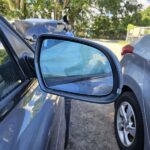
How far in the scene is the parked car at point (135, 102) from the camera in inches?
132

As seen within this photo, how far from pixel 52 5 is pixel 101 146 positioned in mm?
16730

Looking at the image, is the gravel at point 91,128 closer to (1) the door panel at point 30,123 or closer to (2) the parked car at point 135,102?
(2) the parked car at point 135,102

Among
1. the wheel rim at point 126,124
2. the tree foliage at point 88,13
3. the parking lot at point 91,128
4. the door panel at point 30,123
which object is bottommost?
the tree foliage at point 88,13

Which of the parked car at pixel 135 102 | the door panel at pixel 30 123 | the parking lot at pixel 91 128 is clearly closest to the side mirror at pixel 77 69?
the door panel at pixel 30 123

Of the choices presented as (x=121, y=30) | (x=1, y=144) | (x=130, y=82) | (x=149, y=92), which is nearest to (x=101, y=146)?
(x=130, y=82)

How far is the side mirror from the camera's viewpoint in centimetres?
162

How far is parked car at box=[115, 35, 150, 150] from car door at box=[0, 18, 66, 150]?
131 cm

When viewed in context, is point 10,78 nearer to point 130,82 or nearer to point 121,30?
point 130,82

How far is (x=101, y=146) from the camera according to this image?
4.22m

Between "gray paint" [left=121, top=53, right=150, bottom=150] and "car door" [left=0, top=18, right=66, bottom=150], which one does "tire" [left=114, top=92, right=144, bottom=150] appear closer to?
"gray paint" [left=121, top=53, right=150, bottom=150]

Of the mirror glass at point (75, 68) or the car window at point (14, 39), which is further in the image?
the car window at point (14, 39)

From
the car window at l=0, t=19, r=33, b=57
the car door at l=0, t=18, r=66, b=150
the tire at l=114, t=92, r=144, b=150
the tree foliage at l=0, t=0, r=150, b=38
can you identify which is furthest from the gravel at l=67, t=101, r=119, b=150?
the tree foliage at l=0, t=0, r=150, b=38

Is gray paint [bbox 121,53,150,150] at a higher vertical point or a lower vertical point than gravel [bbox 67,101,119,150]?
higher

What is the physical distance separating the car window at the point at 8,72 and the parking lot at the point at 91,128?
239 cm
